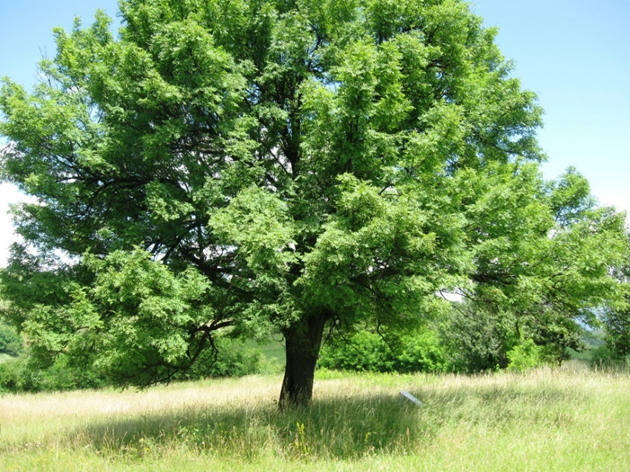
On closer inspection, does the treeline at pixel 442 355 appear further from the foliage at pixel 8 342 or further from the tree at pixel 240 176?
the foliage at pixel 8 342

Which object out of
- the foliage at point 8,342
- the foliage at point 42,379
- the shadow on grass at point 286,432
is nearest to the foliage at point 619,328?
the shadow on grass at point 286,432

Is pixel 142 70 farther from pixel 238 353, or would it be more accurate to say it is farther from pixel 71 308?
pixel 238 353

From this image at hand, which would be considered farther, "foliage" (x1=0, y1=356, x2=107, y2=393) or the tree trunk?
"foliage" (x1=0, y1=356, x2=107, y2=393)

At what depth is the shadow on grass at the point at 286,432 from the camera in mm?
7016

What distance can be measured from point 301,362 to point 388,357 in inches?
574

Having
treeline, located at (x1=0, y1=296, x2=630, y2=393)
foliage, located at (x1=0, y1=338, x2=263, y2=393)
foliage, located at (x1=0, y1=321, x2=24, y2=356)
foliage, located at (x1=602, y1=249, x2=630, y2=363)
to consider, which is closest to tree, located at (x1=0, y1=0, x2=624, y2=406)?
treeline, located at (x1=0, y1=296, x2=630, y2=393)

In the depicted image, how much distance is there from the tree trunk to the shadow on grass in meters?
0.34

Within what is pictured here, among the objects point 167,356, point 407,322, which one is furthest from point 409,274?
point 167,356

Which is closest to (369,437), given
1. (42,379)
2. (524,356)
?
(524,356)

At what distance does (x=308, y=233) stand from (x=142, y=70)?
4.17 metres

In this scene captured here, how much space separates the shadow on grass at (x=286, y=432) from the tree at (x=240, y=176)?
1.03 m

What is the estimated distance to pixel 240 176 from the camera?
8.18 m

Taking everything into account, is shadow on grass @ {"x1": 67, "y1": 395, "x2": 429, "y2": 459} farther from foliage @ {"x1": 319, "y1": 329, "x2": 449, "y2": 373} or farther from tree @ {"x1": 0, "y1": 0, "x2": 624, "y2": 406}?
foliage @ {"x1": 319, "y1": 329, "x2": 449, "y2": 373}

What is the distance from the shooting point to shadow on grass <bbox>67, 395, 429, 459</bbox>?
7016mm
